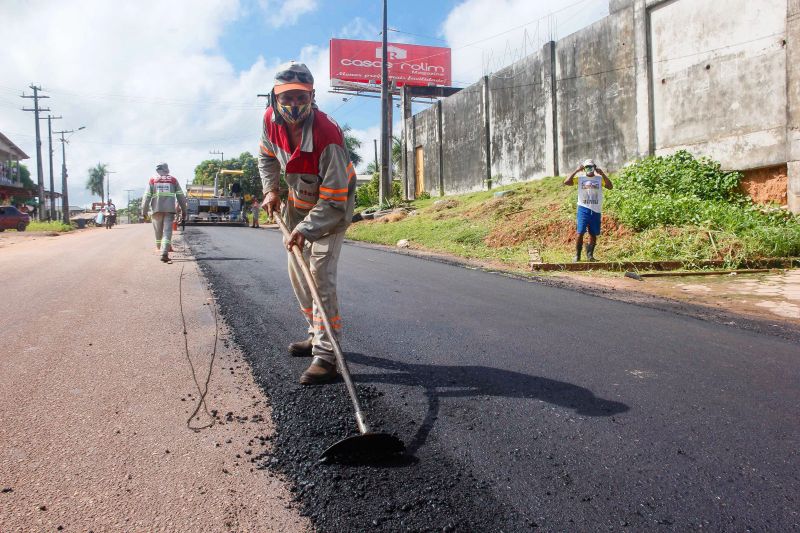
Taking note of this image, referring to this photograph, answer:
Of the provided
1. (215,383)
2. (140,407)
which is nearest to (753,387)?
(215,383)

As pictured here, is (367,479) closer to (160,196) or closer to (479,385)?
(479,385)

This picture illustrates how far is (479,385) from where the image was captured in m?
3.18

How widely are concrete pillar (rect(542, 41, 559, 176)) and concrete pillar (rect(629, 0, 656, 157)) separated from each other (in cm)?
331

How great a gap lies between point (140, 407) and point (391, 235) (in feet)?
43.8

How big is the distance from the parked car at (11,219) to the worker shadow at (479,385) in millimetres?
30852

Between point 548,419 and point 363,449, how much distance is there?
3.06 feet

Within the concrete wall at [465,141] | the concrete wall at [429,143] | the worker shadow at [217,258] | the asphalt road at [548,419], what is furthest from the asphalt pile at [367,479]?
the concrete wall at [429,143]

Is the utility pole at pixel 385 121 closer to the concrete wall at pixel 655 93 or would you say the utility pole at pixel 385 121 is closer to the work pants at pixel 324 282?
the concrete wall at pixel 655 93

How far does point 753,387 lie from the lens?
126 inches

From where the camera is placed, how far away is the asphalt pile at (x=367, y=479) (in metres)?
1.88

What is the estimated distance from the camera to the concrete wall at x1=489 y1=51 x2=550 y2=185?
17469 mm

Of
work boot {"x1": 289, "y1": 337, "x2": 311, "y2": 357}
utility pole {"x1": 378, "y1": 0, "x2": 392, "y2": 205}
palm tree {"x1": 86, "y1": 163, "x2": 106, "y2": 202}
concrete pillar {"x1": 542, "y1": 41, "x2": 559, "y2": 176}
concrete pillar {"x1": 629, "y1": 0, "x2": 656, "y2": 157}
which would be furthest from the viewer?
palm tree {"x1": 86, "y1": 163, "x2": 106, "y2": 202}

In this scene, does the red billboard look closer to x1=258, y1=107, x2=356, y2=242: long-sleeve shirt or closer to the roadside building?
the roadside building

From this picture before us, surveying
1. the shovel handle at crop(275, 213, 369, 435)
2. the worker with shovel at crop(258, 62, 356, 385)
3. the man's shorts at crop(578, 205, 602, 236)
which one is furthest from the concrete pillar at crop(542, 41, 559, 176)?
the worker with shovel at crop(258, 62, 356, 385)
